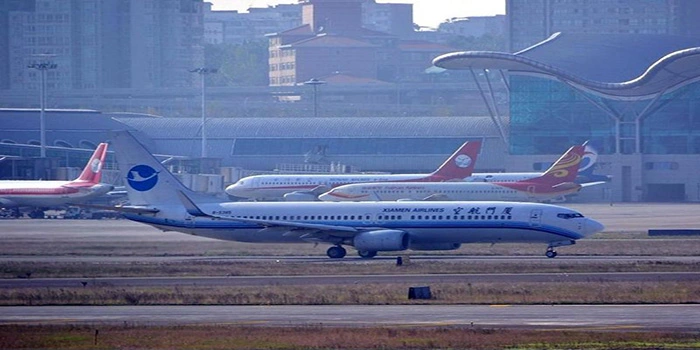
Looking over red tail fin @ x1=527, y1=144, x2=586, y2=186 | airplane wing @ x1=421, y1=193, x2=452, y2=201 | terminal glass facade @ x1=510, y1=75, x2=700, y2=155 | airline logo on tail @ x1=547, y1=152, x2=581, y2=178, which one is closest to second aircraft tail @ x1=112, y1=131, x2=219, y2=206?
airplane wing @ x1=421, y1=193, x2=452, y2=201

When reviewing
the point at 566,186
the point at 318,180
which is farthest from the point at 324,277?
the point at 318,180

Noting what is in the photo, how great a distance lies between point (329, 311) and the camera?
4006cm

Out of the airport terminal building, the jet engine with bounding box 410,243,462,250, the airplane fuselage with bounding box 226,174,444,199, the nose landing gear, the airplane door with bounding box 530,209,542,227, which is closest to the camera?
the airplane door with bounding box 530,209,542,227

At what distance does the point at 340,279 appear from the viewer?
167 ft

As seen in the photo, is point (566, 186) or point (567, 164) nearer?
point (566, 186)

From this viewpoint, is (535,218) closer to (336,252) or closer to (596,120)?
(336,252)

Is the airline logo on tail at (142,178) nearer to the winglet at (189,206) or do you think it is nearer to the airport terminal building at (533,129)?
the winglet at (189,206)

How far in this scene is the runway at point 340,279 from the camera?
1937 inches

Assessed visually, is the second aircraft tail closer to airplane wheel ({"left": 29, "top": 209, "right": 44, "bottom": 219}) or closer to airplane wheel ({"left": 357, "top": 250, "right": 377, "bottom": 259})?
airplane wheel ({"left": 357, "top": 250, "right": 377, "bottom": 259})

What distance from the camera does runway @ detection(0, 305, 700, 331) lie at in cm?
3606

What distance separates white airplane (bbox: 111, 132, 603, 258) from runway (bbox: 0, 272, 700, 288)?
988cm

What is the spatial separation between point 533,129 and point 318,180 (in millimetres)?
33648

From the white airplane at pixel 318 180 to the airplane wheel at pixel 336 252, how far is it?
4348 cm

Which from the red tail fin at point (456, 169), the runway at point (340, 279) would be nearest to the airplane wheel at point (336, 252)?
the runway at point (340, 279)
